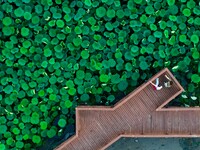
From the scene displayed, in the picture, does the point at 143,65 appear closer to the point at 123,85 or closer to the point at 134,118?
the point at 123,85

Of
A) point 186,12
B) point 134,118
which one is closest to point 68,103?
point 134,118

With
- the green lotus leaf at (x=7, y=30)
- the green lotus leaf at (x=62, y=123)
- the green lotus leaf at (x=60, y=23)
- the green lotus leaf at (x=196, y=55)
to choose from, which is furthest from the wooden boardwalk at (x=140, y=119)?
the green lotus leaf at (x=7, y=30)

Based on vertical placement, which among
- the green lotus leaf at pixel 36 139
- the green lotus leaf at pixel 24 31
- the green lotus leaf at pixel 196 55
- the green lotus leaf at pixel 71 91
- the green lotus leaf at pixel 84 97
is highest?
the green lotus leaf at pixel 24 31

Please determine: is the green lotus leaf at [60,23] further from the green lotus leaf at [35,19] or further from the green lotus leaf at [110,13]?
the green lotus leaf at [110,13]

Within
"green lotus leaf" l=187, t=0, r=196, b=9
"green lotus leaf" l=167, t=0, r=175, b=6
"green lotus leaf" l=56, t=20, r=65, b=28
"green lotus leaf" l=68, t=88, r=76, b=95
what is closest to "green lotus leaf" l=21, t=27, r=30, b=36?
"green lotus leaf" l=56, t=20, r=65, b=28

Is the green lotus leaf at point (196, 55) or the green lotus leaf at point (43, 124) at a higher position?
the green lotus leaf at point (196, 55)

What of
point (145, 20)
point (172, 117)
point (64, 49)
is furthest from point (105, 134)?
point (145, 20)

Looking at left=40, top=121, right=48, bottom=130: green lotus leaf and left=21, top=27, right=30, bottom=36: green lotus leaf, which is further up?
left=21, top=27, right=30, bottom=36: green lotus leaf

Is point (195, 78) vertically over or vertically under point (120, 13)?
under

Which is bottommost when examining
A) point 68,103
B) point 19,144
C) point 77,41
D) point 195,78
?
point 19,144

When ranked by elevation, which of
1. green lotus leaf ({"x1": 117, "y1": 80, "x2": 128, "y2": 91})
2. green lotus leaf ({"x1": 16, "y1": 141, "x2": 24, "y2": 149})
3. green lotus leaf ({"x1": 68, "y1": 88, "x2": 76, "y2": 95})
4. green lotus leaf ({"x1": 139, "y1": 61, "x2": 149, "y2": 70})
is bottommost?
green lotus leaf ({"x1": 16, "y1": 141, "x2": 24, "y2": 149})

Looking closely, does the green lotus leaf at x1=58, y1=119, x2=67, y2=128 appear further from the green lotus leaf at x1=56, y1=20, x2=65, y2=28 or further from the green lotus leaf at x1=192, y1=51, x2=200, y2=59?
the green lotus leaf at x1=192, y1=51, x2=200, y2=59

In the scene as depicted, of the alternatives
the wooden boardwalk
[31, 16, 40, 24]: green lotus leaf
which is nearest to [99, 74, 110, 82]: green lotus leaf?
the wooden boardwalk
